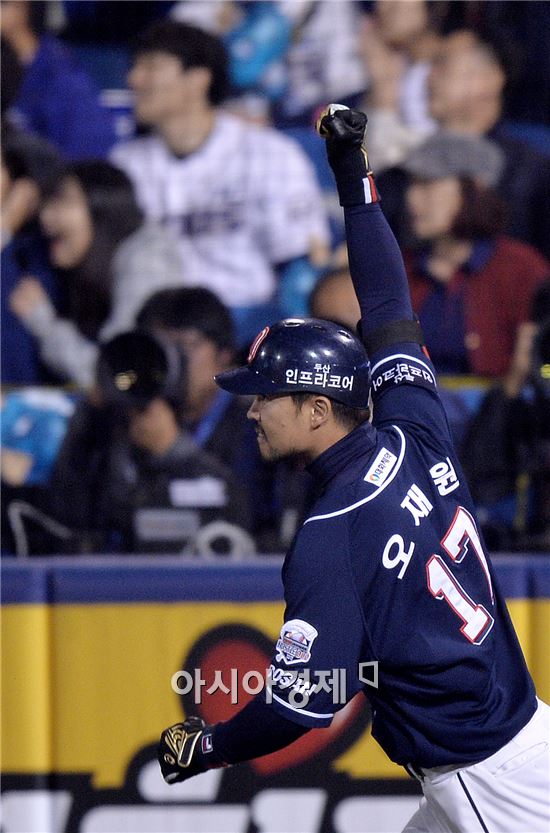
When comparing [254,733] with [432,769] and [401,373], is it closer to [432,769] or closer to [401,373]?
[432,769]

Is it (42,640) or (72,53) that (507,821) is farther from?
(72,53)

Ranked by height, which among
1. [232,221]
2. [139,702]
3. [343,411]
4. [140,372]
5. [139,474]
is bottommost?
[139,702]

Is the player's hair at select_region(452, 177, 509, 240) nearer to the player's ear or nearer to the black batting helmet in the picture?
the black batting helmet

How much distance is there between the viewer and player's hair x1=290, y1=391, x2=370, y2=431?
250 cm

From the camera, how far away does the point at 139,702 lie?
3875 mm

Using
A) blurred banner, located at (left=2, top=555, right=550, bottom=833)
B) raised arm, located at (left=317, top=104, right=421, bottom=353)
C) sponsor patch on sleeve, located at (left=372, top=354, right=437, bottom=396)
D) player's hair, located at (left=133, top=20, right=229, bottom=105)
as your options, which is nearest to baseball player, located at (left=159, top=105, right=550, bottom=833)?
sponsor patch on sleeve, located at (left=372, top=354, right=437, bottom=396)

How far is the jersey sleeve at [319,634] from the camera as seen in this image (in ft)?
7.75

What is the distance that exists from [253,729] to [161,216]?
3588 millimetres

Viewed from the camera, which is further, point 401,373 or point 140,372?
point 140,372

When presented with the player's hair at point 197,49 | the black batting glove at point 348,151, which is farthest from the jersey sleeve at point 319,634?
the player's hair at point 197,49

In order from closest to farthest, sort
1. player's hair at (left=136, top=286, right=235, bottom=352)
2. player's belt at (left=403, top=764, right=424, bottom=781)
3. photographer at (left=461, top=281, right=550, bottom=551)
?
player's belt at (left=403, top=764, right=424, bottom=781)
photographer at (left=461, top=281, right=550, bottom=551)
player's hair at (left=136, top=286, right=235, bottom=352)

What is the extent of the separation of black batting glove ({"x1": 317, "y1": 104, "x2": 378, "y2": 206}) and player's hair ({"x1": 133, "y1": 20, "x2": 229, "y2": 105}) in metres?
3.00

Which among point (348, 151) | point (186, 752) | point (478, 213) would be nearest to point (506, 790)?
point (186, 752)

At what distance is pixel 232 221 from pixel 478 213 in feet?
3.76
